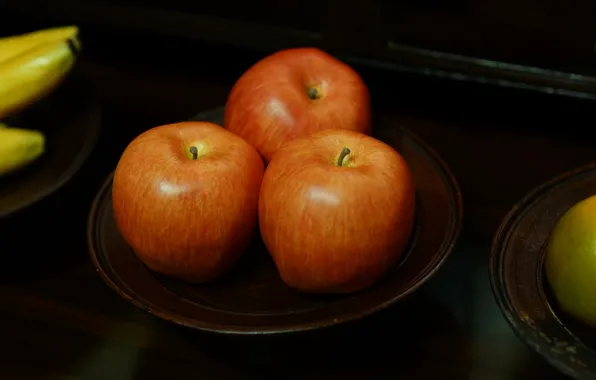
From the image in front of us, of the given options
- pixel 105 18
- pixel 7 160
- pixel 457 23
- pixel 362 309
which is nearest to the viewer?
pixel 362 309

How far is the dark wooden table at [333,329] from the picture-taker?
0.56 meters

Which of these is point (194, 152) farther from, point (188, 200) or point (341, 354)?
point (341, 354)

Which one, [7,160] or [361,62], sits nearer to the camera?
[7,160]

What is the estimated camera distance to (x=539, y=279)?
20.7 inches

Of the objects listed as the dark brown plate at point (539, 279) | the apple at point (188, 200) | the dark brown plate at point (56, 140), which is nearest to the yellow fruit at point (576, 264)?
the dark brown plate at point (539, 279)

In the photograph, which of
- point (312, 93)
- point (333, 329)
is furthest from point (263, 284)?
point (312, 93)

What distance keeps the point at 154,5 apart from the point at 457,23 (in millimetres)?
355

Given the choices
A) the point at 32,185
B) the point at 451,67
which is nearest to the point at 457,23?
the point at 451,67

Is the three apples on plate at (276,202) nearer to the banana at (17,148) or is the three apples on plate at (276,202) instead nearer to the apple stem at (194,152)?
the apple stem at (194,152)

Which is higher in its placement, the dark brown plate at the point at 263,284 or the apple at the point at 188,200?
the apple at the point at 188,200

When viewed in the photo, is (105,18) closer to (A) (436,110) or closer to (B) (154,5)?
(B) (154,5)

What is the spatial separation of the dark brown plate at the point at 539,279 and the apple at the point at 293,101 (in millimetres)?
162

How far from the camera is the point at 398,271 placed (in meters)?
0.55

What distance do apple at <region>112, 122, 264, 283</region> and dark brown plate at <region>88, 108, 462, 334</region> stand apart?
0.06 feet
